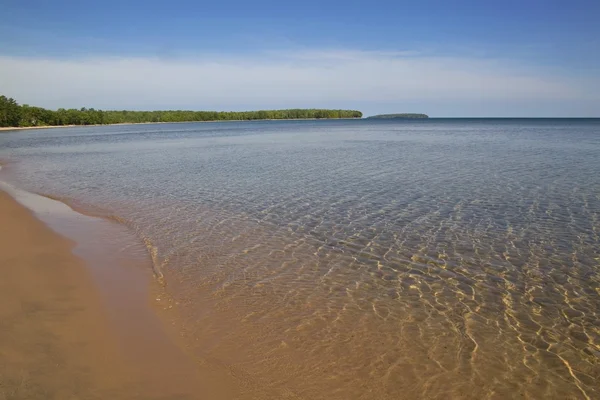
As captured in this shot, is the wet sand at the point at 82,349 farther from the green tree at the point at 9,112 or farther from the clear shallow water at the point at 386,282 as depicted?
the green tree at the point at 9,112

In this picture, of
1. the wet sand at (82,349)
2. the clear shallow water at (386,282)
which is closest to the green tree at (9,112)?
the clear shallow water at (386,282)

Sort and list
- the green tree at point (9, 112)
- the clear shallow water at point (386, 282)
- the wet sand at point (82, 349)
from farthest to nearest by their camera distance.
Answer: the green tree at point (9, 112)
the clear shallow water at point (386, 282)
the wet sand at point (82, 349)

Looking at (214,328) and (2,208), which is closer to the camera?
(214,328)

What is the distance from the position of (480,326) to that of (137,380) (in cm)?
482

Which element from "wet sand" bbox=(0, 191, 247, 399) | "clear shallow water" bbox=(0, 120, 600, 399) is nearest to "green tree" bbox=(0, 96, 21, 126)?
"clear shallow water" bbox=(0, 120, 600, 399)

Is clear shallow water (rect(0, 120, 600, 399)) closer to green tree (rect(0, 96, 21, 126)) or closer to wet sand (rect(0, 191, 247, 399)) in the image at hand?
wet sand (rect(0, 191, 247, 399))

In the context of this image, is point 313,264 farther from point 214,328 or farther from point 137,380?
point 137,380

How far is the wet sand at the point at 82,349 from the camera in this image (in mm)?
4652

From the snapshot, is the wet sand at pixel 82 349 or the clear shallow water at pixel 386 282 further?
the clear shallow water at pixel 386 282

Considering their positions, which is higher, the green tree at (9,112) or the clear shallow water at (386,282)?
the green tree at (9,112)

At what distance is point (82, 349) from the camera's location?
549cm

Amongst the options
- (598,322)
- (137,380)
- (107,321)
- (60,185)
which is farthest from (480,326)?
(60,185)

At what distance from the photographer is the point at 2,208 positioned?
14.5m

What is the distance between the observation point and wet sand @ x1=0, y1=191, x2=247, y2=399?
4652mm
